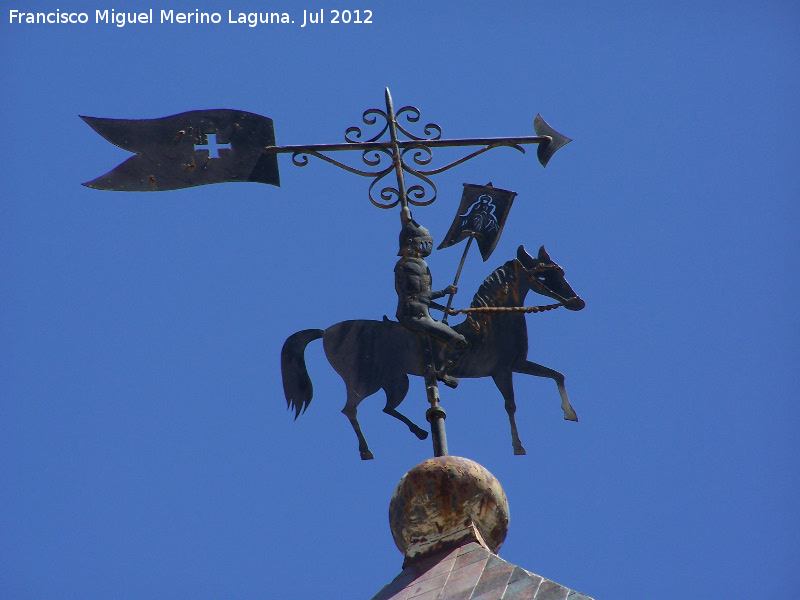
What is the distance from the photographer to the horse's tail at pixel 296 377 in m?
11.6

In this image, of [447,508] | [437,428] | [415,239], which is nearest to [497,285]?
[415,239]

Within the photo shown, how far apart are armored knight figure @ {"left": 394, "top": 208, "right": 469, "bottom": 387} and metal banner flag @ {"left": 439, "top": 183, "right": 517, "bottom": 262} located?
0.53 meters

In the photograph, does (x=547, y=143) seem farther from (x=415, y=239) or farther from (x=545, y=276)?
(x=415, y=239)

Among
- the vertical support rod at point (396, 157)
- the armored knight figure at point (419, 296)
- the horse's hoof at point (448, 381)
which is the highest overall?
the vertical support rod at point (396, 157)

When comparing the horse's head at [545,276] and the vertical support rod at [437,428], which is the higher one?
the horse's head at [545,276]

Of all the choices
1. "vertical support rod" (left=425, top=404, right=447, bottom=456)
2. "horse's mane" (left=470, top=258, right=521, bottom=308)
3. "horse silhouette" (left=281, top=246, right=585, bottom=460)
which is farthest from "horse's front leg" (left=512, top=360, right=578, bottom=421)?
"vertical support rod" (left=425, top=404, right=447, bottom=456)

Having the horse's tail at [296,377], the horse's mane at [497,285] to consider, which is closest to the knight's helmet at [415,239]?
the horse's mane at [497,285]

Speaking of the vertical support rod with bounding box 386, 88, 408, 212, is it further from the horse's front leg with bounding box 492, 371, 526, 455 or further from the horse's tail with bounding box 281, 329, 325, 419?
the horse's tail with bounding box 281, 329, 325, 419

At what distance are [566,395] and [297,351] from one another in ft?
8.58

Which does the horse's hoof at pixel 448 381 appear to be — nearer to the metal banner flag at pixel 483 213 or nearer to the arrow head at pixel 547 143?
the metal banner flag at pixel 483 213

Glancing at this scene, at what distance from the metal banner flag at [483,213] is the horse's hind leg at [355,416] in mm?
1400

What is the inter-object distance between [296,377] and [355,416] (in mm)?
1769

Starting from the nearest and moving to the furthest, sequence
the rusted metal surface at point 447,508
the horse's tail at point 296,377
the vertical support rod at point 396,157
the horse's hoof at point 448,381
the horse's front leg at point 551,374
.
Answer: the rusted metal surface at point 447,508
the horse's hoof at point 448,381
the vertical support rod at point 396,157
the horse's front leg at point 551,374
the horse's tail at point 296,377

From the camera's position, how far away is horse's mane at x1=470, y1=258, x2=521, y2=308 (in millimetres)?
9883
